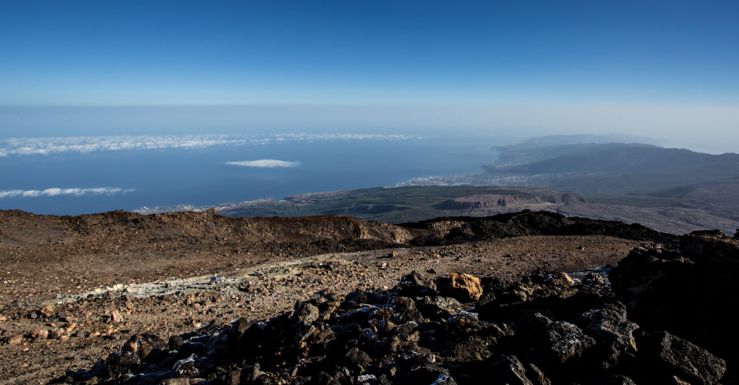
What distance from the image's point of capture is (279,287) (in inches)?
507

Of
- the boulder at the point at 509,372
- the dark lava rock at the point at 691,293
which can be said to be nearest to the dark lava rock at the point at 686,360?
the dark lava rock at the point at 691,293

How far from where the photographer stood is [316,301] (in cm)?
862

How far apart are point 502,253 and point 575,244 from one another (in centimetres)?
346

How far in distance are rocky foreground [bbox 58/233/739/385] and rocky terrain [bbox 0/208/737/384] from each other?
1.1 inches

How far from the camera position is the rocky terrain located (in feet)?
18.5

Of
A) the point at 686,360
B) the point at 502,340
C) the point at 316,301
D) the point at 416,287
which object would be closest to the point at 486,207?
the point at 416,287

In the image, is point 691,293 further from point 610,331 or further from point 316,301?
point 316,301

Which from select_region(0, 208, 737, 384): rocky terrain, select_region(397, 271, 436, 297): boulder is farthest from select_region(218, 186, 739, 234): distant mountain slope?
select_region(397, 271, 436, 297): boulder

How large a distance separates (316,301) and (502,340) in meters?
3.87

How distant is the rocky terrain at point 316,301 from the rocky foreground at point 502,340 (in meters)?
0.03

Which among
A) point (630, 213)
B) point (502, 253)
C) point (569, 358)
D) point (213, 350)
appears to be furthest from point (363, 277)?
point (630, 213)

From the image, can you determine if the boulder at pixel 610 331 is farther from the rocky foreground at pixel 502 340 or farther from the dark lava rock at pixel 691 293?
the dark lava rock at pixel 691 293

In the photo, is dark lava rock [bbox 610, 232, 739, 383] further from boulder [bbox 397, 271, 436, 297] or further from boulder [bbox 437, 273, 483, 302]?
boulder [bbox 397, 271, 436, 297]

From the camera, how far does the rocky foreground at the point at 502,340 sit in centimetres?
495
